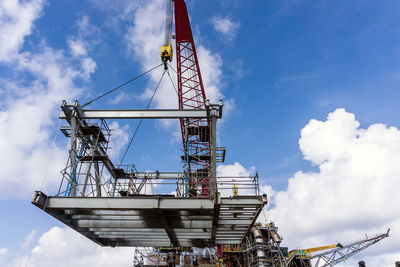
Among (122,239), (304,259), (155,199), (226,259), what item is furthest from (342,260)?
(155,199)

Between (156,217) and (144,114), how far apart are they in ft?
18.4

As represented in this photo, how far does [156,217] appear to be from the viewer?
12.8m

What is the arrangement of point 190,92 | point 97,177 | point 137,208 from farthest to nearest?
1. point 190,92
2. point 97,177
3. point 137,208

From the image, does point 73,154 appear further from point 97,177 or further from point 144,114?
point 144,114

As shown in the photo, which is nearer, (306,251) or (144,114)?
(144,114)

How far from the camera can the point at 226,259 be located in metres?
43.3

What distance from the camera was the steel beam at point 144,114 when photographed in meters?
15.4

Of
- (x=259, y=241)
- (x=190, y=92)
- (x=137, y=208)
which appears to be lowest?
(x=137, y=208)

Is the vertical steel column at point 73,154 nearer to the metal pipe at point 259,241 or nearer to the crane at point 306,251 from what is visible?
the metal pipe at point 259,241

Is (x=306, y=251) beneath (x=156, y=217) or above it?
above

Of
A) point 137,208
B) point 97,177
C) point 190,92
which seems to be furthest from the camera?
point 190,92

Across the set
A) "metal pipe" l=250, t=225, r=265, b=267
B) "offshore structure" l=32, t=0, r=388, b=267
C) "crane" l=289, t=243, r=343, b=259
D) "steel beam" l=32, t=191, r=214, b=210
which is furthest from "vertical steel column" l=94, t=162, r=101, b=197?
"crane" l=289, t=243, r=343, b=259

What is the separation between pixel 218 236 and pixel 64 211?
8513mm

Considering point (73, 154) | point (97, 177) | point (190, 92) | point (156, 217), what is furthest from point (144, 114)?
point (190, 92)
